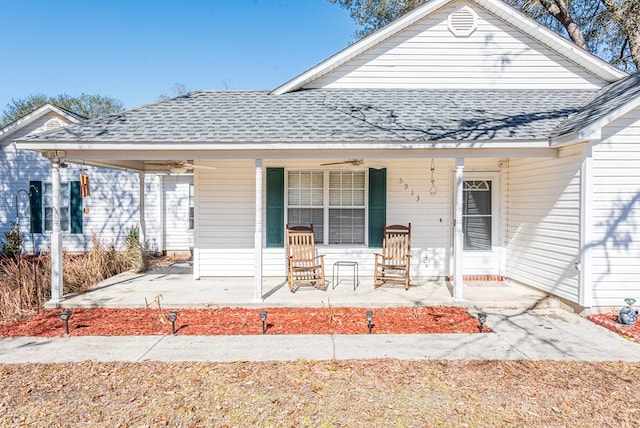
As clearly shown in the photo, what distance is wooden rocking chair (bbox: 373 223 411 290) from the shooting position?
6930 millimetres

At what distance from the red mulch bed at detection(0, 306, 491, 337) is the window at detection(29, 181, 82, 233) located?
22.1 feet

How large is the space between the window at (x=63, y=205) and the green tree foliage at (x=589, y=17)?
12514 millimetres

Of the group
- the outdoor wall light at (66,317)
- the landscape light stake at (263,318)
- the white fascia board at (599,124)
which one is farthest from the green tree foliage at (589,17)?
the outdoor wall light at (66,317)

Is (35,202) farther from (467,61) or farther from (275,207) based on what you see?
(467,61)

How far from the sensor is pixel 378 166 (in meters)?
7.23

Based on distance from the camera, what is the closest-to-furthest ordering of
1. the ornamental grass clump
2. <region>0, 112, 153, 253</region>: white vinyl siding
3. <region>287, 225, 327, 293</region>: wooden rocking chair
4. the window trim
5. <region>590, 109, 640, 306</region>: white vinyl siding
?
<region>590, 109, 640, 306</region>: white vinyl siding → the ornamental grass clump → <region>287, 225, 327, 293</region>: wooden rocking chair → the window trim → <region>0, 112, 153, 253</region>: white vinyl siding

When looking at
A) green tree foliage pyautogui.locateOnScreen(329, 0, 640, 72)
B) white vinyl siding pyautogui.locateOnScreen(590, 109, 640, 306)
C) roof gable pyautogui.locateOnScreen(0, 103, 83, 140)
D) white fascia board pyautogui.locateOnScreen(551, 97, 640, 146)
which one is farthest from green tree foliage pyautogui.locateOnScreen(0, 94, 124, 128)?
white vinyl siding pyautogui.locateOnScreen(590, 109, 640, 306)

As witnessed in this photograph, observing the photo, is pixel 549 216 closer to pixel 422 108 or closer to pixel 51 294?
pixel 422 108

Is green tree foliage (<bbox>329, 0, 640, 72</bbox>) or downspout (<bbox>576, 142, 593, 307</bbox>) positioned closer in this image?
downspout (<bbox>576, 142, 593, 307</bbox>)

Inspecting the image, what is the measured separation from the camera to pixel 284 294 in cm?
642

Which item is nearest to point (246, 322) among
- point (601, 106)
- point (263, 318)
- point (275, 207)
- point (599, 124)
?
point (263, 318)

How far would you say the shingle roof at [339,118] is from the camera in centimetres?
582

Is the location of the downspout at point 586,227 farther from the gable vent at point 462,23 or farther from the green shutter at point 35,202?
the green shutter at point 35,202

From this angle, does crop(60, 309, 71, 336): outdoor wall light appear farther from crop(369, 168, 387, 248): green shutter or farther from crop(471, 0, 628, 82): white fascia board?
crop(471, 0, 628, 82): white fascia board
